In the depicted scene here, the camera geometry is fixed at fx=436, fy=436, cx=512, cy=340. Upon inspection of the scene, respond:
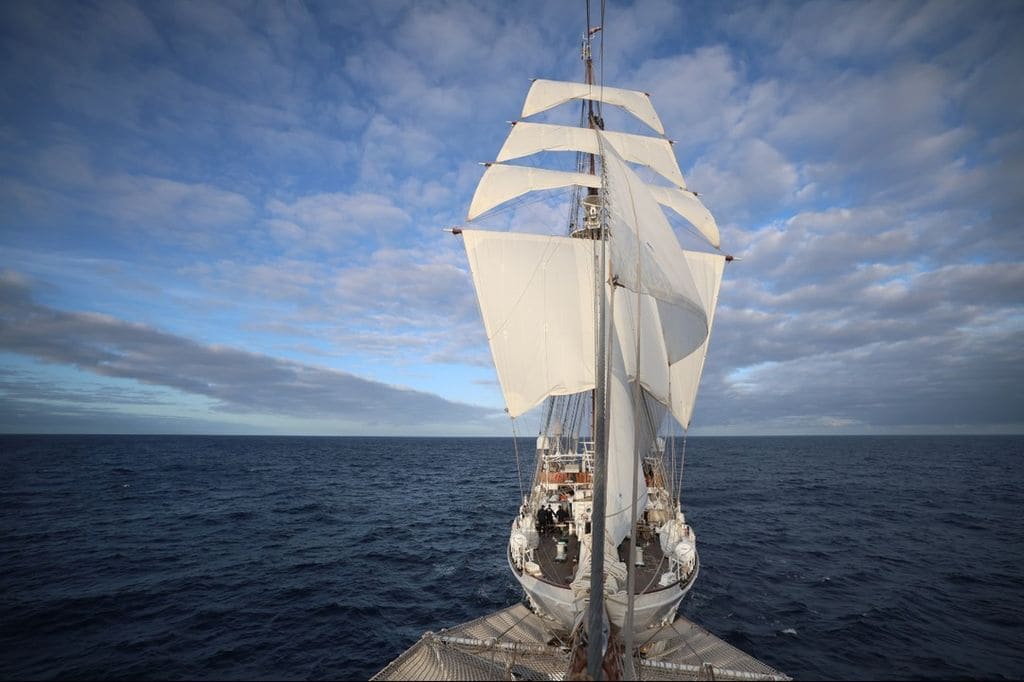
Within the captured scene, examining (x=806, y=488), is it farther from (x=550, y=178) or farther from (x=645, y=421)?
(x=550, y=178)

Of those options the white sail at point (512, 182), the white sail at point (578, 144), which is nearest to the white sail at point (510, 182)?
the white sail at point (512, 182)

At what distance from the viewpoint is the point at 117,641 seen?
15008 mm

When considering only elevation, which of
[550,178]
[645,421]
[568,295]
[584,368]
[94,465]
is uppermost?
[550,178]

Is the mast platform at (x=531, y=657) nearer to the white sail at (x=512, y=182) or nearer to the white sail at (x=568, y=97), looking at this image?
the white sail at (x=512, y=182)

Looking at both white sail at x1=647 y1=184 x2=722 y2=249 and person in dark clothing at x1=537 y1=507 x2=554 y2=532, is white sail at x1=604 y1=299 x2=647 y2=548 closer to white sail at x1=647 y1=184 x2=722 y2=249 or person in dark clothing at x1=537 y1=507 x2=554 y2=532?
person in dark clothing at x1=537 y1=507 x2=554 y2=532

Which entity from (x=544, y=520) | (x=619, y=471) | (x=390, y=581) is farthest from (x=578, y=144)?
(x=390, y=581)

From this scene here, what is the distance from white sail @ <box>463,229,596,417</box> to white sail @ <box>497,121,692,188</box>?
6238mm

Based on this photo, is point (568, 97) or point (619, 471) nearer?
point (619, 471)

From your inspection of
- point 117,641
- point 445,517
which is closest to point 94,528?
point 117,641

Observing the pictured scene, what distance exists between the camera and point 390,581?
70.2ft

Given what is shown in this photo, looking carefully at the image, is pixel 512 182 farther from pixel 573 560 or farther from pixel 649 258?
pixel 573 560

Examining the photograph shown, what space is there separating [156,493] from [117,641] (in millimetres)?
37077

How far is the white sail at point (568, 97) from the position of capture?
2766 centimetres

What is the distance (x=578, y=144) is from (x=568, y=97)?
4.88 metres
